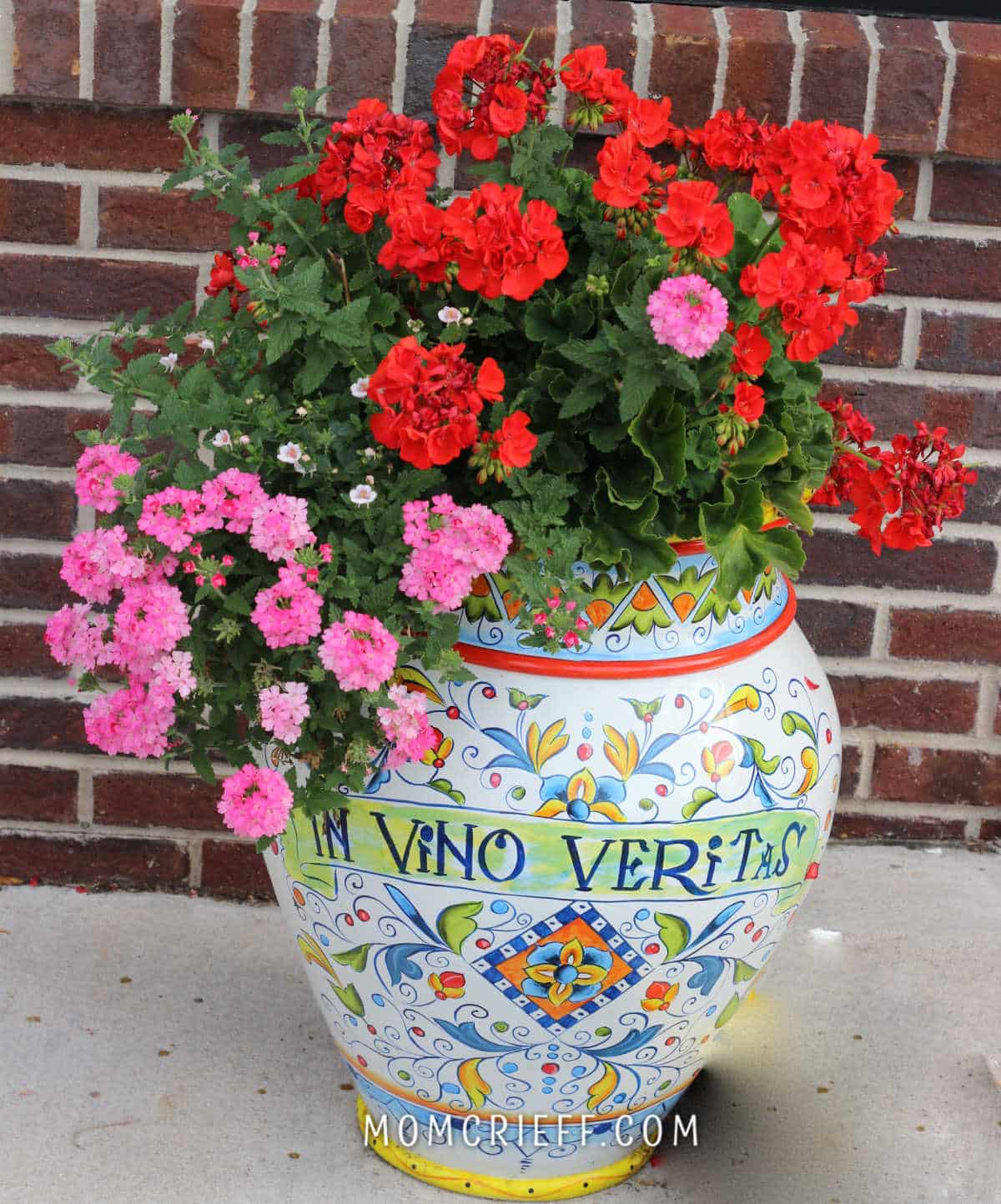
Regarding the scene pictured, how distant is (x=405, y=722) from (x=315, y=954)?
357 mm

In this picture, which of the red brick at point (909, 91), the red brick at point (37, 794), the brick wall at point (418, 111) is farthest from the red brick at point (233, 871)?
the red brick at point (909, 91)

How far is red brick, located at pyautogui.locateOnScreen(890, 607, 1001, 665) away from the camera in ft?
6.57

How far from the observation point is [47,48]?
1.71m

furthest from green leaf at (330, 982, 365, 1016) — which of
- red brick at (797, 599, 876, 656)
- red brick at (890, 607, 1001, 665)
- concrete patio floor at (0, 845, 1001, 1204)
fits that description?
red brick at (890, 607, 1001, 665)

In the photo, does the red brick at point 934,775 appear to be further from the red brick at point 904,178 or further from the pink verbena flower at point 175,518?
the pink verbena flower at point 175,518

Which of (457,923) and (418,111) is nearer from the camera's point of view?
(457,923)

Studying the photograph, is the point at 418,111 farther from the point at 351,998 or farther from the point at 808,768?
the point at 351,998

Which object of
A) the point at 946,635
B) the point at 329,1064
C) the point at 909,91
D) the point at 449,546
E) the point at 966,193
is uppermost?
the point at 909,91

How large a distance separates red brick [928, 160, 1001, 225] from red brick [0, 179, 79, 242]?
108 cm

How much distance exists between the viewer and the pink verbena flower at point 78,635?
127 cm

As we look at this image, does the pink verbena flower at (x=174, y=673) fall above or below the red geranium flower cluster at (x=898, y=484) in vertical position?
below

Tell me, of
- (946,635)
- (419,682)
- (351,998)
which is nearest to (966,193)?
(946,635)

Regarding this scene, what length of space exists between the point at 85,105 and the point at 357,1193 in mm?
1299

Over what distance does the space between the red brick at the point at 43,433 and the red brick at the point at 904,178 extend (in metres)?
1.04
